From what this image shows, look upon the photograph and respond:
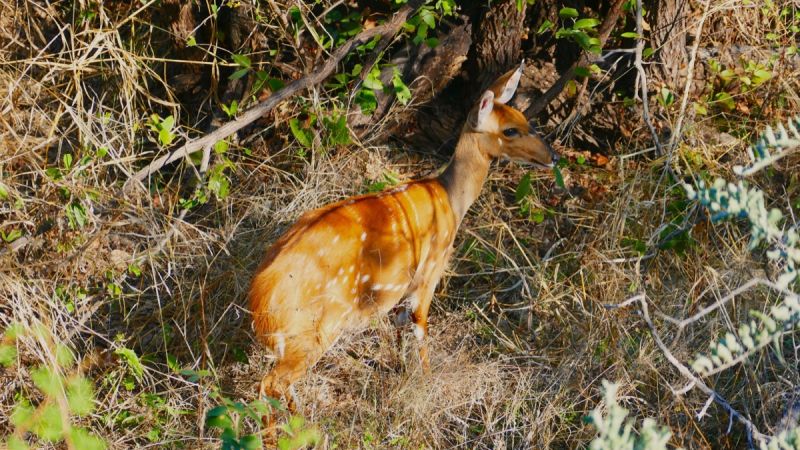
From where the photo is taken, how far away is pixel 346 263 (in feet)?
13.6

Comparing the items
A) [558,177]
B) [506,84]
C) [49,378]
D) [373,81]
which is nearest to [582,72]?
[506,84]

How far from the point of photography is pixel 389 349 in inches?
173

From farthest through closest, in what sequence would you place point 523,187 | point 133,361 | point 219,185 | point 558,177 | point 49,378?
point 523,187, point 558,177, point 219,185, point 133,361, point 49,378

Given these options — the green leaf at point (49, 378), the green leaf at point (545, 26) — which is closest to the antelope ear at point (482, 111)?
the green leaf at point (545, 26)

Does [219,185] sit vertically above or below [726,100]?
above

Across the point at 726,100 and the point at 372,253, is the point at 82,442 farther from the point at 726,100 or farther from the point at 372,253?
the point at 726,100

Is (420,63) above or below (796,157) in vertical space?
above

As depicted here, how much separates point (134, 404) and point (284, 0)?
2179 millimetres

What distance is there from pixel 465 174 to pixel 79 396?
2325 millimetres

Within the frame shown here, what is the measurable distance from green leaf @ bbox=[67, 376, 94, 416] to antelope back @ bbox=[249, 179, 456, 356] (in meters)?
0.69

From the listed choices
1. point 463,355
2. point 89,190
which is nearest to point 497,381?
point 463,355

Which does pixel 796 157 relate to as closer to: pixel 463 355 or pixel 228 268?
pixel 463 355

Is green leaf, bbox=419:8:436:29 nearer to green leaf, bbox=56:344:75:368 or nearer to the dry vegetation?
the dry vegetation

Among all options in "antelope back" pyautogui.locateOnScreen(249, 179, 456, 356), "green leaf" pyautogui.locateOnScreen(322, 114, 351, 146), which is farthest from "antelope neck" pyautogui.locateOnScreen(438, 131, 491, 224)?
"green leaf" pyautogui.locateOnScreen(322, 114, 351, 146)
